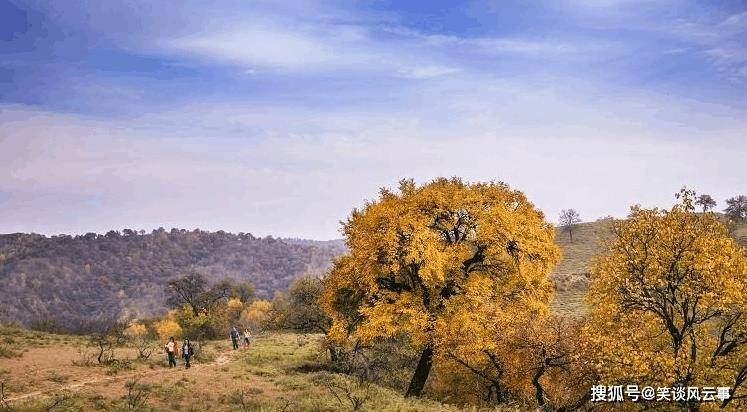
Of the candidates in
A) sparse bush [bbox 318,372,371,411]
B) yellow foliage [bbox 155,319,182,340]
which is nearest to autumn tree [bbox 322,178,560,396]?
sparse bush [bbox 318,372,371,411]

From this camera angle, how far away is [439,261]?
25828 millimetres

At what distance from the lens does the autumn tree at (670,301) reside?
2211cm

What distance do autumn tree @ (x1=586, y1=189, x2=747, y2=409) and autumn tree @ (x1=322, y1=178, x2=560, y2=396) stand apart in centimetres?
383

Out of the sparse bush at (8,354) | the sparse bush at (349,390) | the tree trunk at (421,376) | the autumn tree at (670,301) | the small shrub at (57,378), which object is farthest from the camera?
the sparse bush at (8,354)

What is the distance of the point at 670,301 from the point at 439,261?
10333mm

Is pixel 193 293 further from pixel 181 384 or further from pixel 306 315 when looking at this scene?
pixel 181 384

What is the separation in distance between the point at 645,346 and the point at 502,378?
7409 mm

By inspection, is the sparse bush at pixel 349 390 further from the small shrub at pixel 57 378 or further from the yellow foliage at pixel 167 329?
the yellow foliage at pixel 167 329

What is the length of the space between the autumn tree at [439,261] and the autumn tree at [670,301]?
3.83m

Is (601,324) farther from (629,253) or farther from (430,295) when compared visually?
(430,295)

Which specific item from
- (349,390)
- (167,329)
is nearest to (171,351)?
(349,390)

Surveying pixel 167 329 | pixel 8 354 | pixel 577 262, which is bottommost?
pixel 167 329

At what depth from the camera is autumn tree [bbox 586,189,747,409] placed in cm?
2211

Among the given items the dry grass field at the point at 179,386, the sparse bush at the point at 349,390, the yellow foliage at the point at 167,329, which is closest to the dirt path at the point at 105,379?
the dry grass field at the point at 179,386
